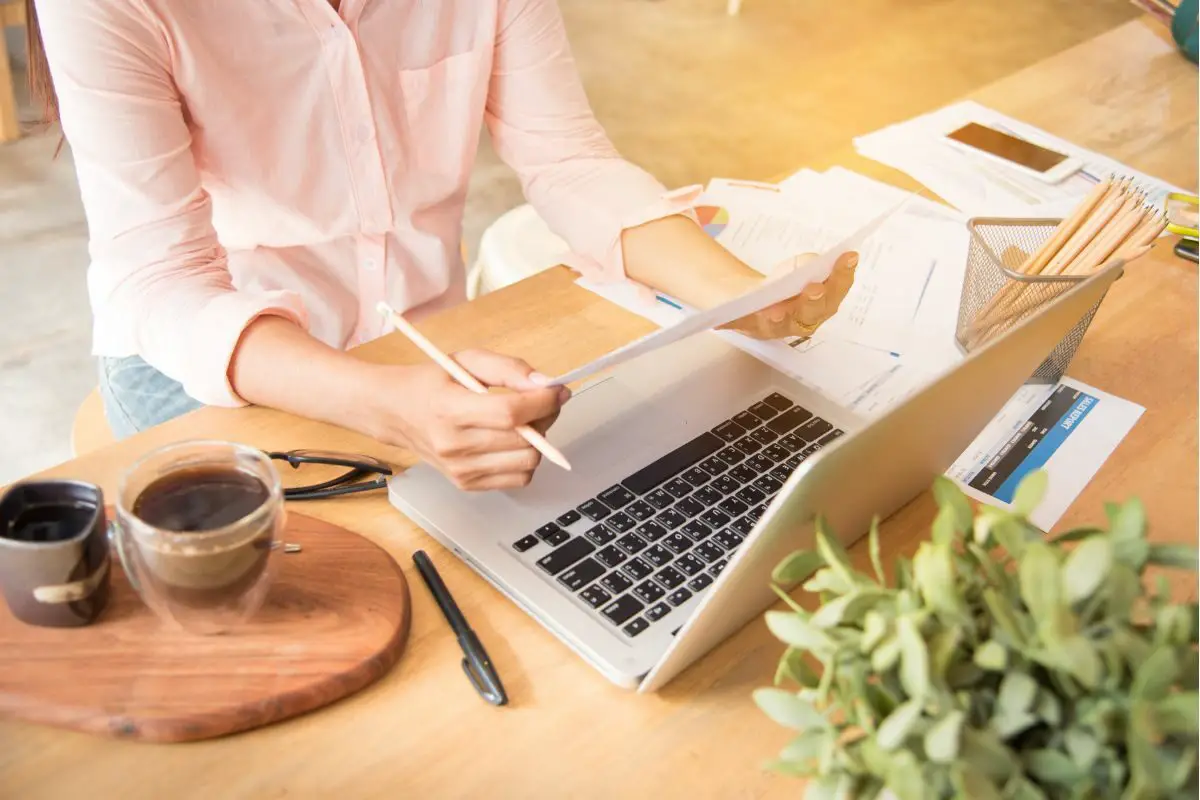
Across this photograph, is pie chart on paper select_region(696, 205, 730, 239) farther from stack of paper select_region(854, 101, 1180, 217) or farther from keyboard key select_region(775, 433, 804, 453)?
keyboard key select_region(775, 433, 804, 453)

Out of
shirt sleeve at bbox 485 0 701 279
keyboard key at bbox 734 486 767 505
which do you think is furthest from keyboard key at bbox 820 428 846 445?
shirt sleeve at bbox 485 0 701 279

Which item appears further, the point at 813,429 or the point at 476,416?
the point at 813,429

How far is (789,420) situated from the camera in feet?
3.11

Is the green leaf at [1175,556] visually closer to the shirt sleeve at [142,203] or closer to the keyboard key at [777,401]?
the keyboard key at [777,401]

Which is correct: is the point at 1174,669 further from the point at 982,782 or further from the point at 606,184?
the point at 606,184

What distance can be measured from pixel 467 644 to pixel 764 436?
13.1 inches

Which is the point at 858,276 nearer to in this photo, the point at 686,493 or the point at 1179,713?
the point at 686,493

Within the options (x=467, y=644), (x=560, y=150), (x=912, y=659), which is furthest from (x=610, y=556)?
(x=560, y=150)

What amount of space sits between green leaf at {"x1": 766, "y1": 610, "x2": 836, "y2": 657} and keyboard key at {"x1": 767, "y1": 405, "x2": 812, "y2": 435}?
442 mm

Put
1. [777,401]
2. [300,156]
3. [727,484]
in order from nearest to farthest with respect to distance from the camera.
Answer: [727,484] → [777,401] → [300,156]

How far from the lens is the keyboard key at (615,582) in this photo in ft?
2.46

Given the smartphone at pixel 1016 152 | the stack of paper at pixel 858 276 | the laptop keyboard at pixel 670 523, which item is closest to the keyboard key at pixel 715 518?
the laptop keyboard at pixel 670 523

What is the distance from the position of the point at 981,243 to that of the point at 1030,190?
0.46 m

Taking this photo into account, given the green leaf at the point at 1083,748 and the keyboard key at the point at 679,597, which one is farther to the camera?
the keyboard key at the point at 679,597
